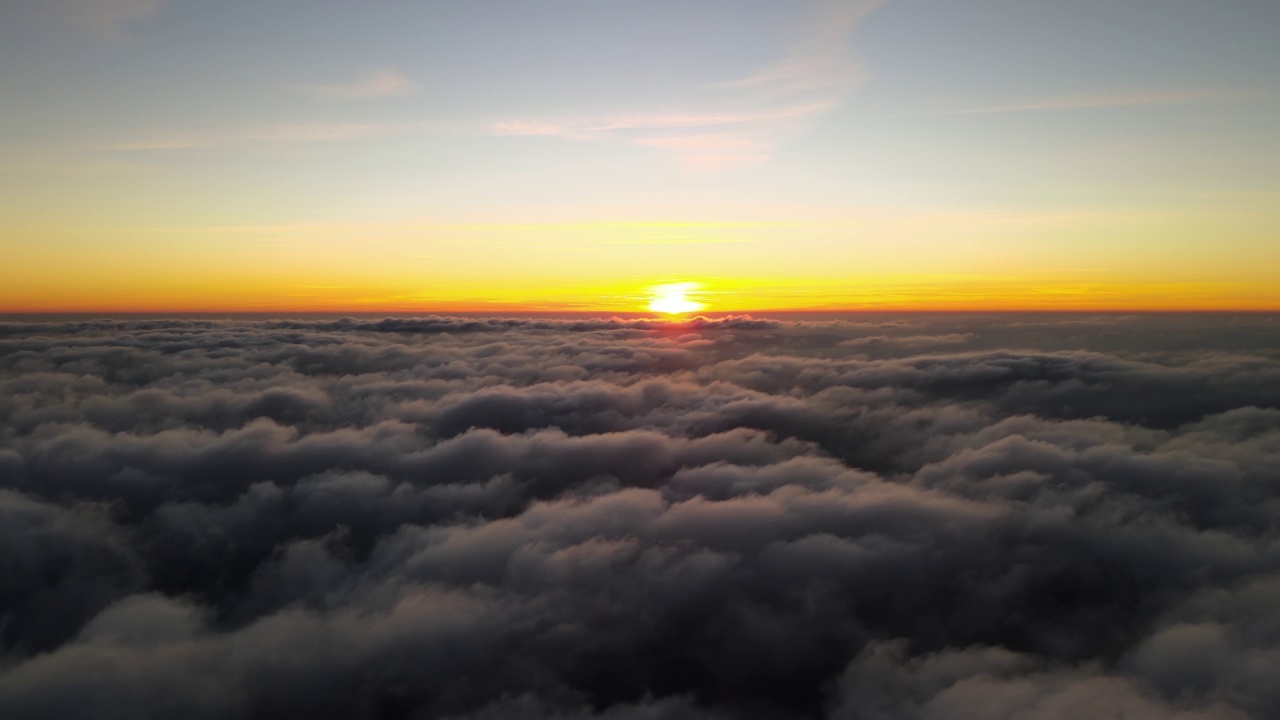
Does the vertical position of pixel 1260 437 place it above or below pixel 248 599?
above

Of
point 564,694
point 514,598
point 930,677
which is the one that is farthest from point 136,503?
point 930,677

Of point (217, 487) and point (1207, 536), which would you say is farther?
point (217, 487)

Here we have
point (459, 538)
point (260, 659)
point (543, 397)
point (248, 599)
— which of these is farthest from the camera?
point (543, 397)

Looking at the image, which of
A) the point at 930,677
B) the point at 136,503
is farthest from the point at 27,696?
the point at 930,677

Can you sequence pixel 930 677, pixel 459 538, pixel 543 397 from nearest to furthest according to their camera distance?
pixel 930 677, pixel 459 538, pixel 543 397

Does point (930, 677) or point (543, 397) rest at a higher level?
point (543, 397)

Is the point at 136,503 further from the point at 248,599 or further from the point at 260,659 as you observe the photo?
A: the point at 260,659

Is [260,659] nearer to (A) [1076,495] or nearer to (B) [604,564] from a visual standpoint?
(B) [604,564]

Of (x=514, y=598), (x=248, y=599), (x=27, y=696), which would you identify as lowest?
(x=248, y=599)

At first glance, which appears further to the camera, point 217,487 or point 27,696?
point 217,487
